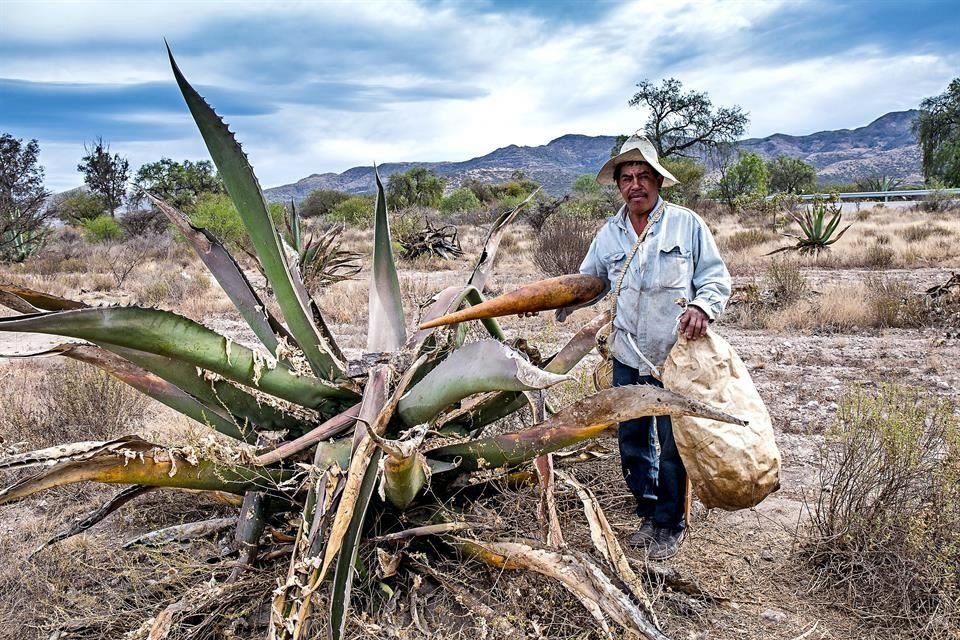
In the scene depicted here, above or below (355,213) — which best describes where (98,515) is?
below

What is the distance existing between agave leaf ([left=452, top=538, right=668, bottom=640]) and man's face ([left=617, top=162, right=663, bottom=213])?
162 cm

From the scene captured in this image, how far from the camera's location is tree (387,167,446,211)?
42.6m

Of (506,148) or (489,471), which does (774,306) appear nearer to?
(489,471)

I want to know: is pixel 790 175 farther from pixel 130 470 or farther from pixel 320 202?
pixel 130 470

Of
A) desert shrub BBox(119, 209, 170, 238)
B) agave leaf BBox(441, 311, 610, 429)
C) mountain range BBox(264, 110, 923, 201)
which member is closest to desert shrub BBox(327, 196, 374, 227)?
desert shrub BBox(119, 209, 170, 238)

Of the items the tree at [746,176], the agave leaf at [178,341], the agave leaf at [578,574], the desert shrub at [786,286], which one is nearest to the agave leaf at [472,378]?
the agave leaf at [178,341]

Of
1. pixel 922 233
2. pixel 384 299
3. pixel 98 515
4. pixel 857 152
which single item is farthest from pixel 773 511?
pixel 857 152

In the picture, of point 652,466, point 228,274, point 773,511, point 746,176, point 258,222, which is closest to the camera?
point 258,222

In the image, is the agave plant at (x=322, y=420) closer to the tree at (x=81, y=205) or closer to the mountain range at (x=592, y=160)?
the tree at (x=81, y=205)

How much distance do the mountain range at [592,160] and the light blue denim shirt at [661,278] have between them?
10879 centimetres

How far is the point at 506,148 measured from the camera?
185 meters

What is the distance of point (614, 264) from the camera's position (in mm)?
3268

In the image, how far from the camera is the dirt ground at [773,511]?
253cm

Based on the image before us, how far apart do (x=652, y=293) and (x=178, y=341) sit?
1982 millimetres
